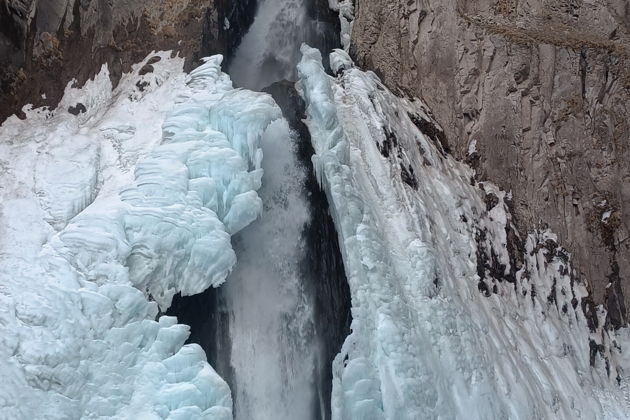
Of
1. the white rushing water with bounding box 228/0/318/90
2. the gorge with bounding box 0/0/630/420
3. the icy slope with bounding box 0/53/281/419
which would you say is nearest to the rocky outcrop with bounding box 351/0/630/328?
the gorge with bounding box 0/0/630/420

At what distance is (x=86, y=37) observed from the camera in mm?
8438

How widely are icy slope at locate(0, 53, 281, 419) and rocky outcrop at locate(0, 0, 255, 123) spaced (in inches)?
18.8

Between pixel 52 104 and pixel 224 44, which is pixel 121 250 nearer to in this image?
pixel 52 104

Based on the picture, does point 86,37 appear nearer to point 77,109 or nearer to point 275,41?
point 77,109

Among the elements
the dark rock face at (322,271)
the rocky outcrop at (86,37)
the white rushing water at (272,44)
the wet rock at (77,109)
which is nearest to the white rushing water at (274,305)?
the dark rock face at (322,271)

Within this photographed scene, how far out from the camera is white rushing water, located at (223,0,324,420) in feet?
22.3

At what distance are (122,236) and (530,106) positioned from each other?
641 cm

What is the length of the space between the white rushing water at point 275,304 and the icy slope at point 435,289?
509 mm

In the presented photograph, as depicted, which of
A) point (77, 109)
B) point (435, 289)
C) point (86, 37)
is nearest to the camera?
point (435, 289)

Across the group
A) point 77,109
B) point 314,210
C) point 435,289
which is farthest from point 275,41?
point 435,289

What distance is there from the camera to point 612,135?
32.0 ft

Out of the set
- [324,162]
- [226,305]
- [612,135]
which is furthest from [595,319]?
[226,305]

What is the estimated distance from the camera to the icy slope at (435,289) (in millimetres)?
6586

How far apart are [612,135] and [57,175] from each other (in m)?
7.88
